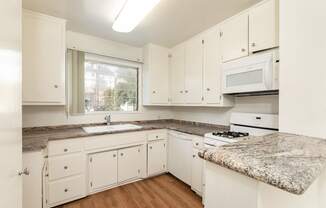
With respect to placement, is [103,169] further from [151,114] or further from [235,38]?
[235,38]

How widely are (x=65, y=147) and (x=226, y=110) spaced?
2286mm

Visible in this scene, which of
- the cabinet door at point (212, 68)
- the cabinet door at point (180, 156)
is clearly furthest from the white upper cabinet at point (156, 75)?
the cabinet door at point (212, 68)

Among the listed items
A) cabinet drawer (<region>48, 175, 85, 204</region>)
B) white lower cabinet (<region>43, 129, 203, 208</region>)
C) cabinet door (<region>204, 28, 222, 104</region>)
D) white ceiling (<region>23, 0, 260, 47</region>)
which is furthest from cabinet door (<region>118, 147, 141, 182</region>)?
white ceiling (<region>23, 0, 260, 47</region>)

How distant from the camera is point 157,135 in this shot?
2676 millimetres

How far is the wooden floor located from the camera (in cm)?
192

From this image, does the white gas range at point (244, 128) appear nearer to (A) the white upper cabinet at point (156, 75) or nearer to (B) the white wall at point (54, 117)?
(A) the white upper cabinet at point (156, 75)

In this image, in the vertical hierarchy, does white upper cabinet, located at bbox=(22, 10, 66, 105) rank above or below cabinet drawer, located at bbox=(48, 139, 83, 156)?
above

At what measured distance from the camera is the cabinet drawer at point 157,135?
8.52ft

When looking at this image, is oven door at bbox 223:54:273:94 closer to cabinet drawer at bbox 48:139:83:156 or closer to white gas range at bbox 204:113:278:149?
white gas range at bbox 204:113:278:149

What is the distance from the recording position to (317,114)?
41.7 inches

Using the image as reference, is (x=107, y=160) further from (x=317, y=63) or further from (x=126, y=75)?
(x=317, y=63)

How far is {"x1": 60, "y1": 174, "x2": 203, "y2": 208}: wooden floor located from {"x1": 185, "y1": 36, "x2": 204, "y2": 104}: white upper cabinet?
4.47 feet

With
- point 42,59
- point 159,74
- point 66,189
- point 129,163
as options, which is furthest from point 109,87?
point 66,189

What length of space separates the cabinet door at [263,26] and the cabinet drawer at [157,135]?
1.80 m
